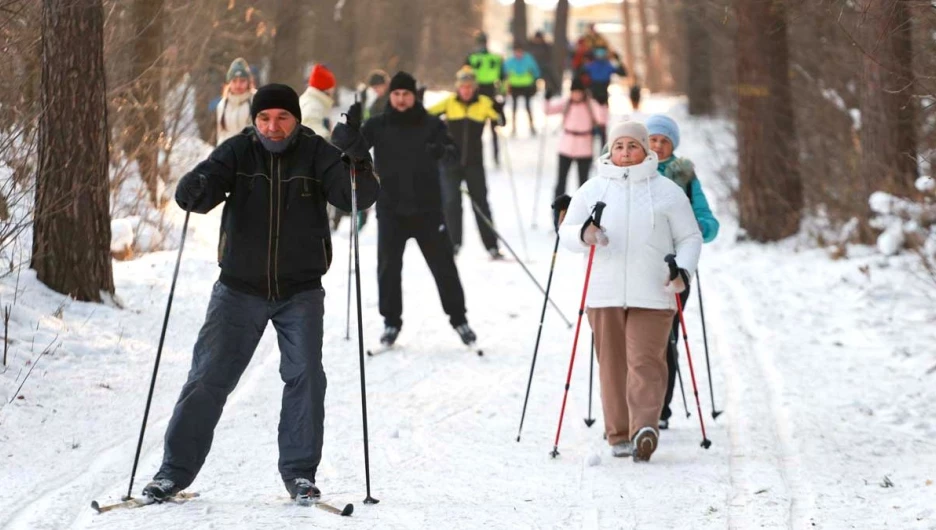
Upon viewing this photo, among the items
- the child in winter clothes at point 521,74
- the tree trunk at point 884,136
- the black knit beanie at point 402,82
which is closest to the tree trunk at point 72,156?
the black knit beanie at point 402,82

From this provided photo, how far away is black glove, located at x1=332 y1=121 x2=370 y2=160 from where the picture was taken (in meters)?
7.48

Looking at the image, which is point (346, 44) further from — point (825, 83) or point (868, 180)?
point (868, 180)

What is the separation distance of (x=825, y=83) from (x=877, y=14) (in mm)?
9166

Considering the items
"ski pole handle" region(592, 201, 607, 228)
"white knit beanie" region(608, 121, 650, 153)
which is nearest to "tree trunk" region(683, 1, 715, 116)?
"white knit beanie" region(608, 121, 650, 153)

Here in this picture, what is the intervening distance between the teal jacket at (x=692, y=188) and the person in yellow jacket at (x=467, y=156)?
6839mm

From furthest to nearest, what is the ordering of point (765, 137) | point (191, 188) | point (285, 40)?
point (285, 40), point (765, 137), point (191, 188)

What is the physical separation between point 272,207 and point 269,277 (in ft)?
1.01

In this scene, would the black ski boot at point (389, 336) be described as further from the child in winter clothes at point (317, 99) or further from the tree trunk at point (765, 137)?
the tree trunk at point (765, 137)

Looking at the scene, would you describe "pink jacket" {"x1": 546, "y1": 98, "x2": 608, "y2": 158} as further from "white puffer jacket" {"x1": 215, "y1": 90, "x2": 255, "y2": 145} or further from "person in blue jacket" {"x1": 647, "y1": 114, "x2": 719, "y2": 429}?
"person in blue jacket" {"x1": 647, "y1": 114, "x2": 719, "y2": 429}

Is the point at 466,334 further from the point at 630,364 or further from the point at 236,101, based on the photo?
the point at 236,101

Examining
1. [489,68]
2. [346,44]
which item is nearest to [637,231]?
[489,68]

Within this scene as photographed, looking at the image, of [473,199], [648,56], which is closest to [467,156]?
[473,199]

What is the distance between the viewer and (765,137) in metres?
16.1

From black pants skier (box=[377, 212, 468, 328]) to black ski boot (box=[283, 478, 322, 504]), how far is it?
4130mm
